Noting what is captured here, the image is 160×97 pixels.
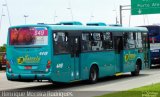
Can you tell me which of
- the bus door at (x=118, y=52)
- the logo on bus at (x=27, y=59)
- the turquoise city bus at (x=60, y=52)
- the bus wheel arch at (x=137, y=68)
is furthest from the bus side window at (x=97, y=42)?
the bus wheel arch at (x=137, y=68)

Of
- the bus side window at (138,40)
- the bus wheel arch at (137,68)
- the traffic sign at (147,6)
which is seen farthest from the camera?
the traffic sign at (147,6)

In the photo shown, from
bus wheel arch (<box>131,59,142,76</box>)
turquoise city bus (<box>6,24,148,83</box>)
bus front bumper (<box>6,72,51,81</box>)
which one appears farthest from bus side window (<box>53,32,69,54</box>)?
bus wheel arch (<box>131,59,142,76</box>)

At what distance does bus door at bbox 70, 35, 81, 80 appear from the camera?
2152cm

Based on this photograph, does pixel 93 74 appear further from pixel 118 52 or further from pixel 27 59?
pixel 27 59

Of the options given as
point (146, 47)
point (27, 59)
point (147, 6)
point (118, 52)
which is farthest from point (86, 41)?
point (147, 6)

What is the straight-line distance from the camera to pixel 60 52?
20641 millimetres

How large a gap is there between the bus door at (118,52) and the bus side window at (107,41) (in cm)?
63

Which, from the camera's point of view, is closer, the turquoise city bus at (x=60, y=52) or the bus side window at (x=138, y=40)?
the turquoise city bus at (x=60, y=52)

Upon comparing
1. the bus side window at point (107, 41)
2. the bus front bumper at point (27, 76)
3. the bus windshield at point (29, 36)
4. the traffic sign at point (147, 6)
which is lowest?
the bus front bumper at point (27, 76)

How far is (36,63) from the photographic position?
2019cm

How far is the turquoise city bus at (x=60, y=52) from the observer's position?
790 inches

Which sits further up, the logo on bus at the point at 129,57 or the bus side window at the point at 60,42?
the bus side window at the point at 60,42

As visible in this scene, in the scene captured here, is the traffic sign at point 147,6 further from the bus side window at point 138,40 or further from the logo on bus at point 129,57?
the logo on bus at point 129,57

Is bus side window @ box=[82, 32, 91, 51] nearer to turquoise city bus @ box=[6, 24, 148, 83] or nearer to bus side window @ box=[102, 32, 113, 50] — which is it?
turquoise city bus @ box=[6, 24, 148, 83]
